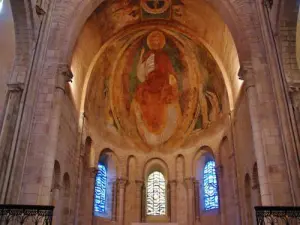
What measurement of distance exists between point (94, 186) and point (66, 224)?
10.5 feet

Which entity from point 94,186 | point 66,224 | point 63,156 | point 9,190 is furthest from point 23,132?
point 94,186

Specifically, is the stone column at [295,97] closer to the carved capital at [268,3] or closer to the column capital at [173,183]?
the carved capital at [268,3]

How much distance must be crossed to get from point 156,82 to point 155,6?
13.5 feet

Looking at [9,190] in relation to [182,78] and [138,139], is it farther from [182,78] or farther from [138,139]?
[182,78]

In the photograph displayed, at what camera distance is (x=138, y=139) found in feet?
62.5

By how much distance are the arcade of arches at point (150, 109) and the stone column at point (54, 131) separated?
34 millimetres

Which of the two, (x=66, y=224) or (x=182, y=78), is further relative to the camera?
(x=182, y=78)

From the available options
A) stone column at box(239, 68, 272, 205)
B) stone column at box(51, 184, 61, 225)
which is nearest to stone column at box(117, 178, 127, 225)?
stone column at box(51, 184, 61, 225)

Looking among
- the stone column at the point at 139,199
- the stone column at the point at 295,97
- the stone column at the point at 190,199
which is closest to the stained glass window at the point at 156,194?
the stone column at the point at 139,199

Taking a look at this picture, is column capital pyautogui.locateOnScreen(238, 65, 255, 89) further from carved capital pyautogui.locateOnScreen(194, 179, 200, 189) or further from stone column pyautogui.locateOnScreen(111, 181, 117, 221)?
stone column pyautogui.locateOnScreen(111, 181, 117, 221)

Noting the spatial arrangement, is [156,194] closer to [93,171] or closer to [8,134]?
[93,171]

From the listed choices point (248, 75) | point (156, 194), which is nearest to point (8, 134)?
point (248, 75)

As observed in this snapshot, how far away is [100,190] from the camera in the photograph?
17406 mm

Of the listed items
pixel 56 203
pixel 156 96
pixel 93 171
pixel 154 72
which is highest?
pixel 154 72
